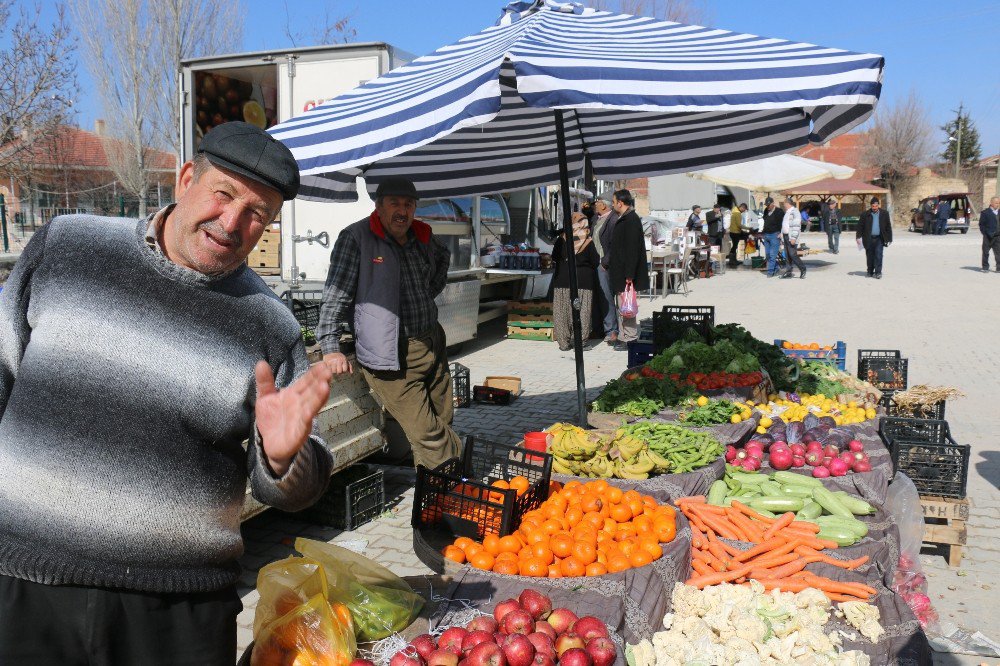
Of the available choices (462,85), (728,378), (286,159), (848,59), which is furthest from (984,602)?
(286,159)

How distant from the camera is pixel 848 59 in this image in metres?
4.09

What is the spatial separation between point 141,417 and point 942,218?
4633 cm

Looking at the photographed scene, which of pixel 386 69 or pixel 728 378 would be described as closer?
pixel 728 378

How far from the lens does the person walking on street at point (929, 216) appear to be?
1641 inches

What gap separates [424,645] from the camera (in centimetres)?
289

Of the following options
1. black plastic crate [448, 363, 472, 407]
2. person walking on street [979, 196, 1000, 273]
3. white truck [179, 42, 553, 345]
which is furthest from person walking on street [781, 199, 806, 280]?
black plastic crate [448, 363, 472, 407]

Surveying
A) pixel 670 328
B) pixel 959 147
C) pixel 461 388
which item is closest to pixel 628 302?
pixel 670 328

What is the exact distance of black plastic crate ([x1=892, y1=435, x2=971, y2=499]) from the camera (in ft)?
16.5

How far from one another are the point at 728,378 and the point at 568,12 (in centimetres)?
331

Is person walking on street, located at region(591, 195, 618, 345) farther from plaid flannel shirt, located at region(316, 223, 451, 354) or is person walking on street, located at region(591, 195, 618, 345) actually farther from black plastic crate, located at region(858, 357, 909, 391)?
plaid flannel shirt, located at region(316, 223, 451, 354)

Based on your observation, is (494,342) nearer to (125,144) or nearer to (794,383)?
(794,383)

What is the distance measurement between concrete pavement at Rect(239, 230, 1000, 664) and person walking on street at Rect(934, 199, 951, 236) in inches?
666

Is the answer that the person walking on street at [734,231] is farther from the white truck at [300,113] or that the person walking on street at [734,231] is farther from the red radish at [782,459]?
the red radish at [782,459]

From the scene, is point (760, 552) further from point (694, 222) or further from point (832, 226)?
point (832, 226)
